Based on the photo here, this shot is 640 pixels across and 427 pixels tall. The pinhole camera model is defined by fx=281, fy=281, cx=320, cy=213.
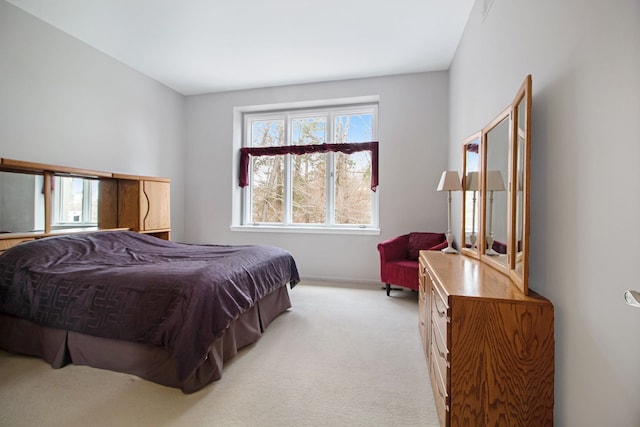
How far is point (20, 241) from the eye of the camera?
2.44m

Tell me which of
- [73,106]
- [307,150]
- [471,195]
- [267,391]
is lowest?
[267,391]

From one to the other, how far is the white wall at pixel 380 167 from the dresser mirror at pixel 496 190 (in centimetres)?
184

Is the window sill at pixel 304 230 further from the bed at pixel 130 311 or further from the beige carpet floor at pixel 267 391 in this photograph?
the bed at pixel 130 311

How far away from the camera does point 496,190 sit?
187cm

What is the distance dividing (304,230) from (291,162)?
115 cm

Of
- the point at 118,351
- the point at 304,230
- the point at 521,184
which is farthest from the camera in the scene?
the point at 304,230

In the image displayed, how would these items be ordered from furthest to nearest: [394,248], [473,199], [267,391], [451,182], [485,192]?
[394,248] < [451,182] < [473,199] < [485,192] < [267,391]

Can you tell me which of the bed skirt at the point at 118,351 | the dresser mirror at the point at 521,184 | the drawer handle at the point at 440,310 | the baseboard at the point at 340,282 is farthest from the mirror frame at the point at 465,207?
the bed skirt at the point at 118,351

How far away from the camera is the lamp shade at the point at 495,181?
181cm

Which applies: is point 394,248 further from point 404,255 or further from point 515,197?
point 515,197

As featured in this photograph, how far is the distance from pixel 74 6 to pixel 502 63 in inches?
147

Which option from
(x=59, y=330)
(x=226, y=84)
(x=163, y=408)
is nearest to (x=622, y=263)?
(x=163, y=408)

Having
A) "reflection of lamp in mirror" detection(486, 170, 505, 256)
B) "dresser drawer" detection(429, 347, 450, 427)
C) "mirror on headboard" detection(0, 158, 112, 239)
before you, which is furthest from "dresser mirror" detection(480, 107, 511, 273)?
"mirror on headboard" detection(0, 158, 112, 239)

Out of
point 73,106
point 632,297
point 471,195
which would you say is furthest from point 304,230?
point 632,297
